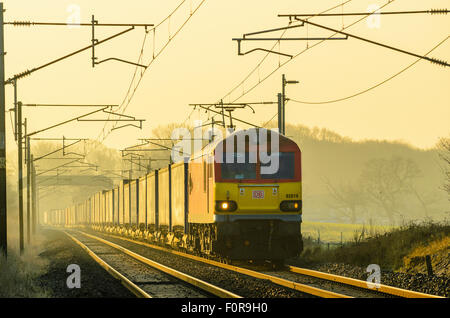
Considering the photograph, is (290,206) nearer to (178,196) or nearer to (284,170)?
(284,170)

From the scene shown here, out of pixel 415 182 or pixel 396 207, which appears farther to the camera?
pixel 415 182

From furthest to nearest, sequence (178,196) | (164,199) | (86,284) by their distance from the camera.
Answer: (164,199)
(178,196)
(86,284)

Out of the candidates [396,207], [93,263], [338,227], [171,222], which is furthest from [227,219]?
[396,207]

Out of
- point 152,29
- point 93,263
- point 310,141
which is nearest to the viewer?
point 152,29

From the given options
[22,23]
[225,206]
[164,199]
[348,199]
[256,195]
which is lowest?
[348,199]

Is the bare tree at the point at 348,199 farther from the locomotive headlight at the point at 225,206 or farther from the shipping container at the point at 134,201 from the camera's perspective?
the locomotive headlight at the point at 225,206

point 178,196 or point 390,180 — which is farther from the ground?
point 178,196

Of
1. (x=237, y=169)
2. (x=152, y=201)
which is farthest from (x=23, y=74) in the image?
(x=152, y=201)

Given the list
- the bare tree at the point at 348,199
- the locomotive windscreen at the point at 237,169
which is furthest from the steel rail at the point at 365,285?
the bare tree at the point at 348,199

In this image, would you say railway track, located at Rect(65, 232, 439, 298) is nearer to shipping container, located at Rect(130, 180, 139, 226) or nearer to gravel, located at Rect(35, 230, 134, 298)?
gravel, located at Rect(35, 230, 134, 298)

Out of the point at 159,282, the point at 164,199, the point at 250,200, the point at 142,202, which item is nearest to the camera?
the point at 159,282
